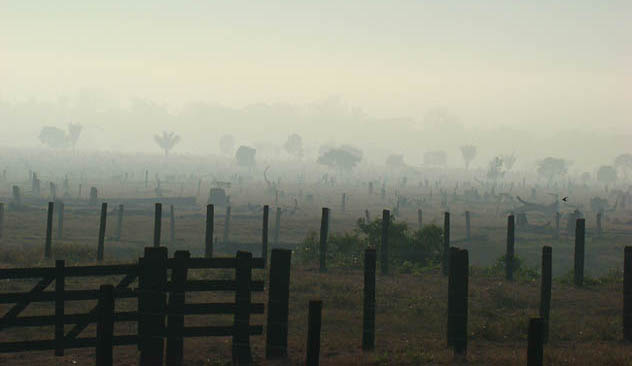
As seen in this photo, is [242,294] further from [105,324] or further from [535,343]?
[535,343]

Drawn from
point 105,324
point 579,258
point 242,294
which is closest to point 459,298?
point 242,294

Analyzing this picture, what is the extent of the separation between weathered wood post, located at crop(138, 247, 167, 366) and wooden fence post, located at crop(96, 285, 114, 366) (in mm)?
1212

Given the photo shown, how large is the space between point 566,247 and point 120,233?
2856cm

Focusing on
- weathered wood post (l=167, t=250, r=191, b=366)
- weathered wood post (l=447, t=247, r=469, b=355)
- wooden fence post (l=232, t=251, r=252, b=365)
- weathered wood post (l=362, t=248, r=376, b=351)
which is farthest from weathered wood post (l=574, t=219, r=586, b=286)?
weathered wood post (l=167, t=250, r=191, b=366)

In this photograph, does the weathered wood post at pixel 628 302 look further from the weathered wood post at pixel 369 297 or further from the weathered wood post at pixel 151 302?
the weathered wood post at pixel 151 302

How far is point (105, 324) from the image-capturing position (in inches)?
359

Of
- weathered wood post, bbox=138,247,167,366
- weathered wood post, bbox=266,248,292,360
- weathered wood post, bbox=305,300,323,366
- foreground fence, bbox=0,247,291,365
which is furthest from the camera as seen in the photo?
weathered wood post, bbox=266,248,292,360

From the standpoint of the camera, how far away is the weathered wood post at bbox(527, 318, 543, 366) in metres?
7.33

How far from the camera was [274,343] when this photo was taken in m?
11.5

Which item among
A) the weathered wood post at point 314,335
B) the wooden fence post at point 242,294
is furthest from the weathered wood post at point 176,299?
the weathered wood post at point 314,335

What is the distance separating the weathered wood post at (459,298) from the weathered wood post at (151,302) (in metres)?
5.18

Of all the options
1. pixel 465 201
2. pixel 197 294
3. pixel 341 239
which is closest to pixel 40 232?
pixel 341 239

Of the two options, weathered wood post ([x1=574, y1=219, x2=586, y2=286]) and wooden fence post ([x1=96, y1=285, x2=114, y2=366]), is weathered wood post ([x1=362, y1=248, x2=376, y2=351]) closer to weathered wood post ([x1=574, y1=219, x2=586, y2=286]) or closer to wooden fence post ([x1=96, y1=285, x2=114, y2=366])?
wooden fence post ([x1=96, y1=285, x2=114, y2=366])

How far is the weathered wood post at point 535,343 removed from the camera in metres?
7.33
